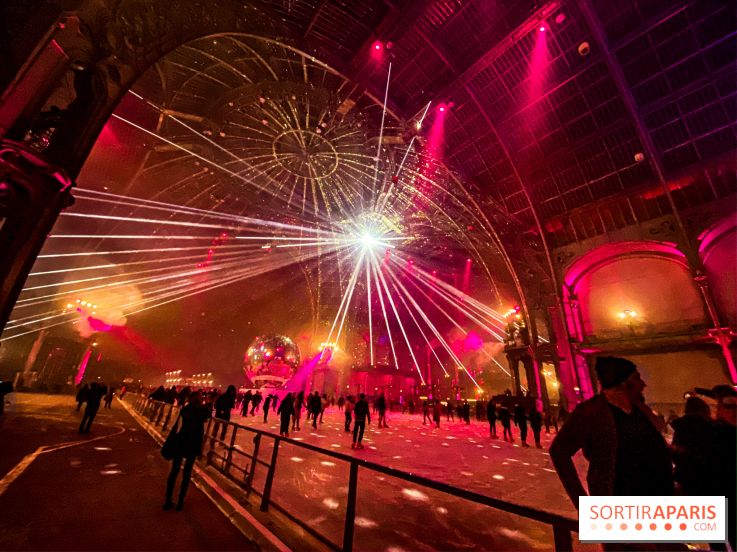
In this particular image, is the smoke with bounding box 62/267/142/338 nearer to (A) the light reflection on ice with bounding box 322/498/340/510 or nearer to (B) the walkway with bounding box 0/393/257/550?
(B) the walkway with bounding box 0/393/257/550

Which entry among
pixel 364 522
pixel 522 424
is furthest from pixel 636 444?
pixel 522 424

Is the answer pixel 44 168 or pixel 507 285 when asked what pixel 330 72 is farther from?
pixel 507 285

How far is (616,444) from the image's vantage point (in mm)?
1781

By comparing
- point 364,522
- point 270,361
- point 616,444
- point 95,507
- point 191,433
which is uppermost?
point 270,361

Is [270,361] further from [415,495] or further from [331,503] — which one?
[331,503]

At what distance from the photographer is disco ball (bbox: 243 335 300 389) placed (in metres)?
32.8

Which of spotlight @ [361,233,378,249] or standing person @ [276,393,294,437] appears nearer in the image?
standing person @ [276,393,294,437]

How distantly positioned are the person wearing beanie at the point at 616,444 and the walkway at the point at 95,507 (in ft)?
11.1

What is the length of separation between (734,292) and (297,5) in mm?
28140

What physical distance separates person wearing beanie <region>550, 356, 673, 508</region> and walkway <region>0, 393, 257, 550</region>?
3.37m

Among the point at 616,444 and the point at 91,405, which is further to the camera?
the point at 91,405

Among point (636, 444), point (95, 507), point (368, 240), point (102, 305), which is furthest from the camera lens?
point (368, 240)

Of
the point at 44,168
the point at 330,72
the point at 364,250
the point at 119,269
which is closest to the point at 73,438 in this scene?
the point at 44,168

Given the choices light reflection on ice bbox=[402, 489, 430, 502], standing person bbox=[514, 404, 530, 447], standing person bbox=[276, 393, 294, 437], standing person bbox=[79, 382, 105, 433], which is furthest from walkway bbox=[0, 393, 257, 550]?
standing person bbox=[514, 404, 530, 447]
